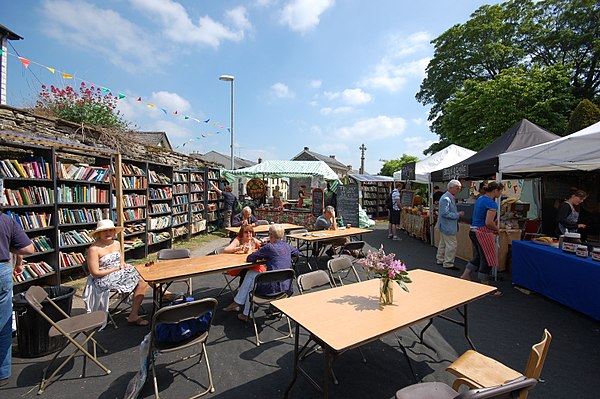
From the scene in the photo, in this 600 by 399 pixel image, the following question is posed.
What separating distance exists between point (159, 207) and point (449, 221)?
7.01 metres

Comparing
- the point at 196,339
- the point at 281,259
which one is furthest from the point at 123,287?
the point at 281,259

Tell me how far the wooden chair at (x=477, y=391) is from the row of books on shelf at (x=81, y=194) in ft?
18.4

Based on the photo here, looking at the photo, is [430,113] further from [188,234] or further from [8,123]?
[8,123]

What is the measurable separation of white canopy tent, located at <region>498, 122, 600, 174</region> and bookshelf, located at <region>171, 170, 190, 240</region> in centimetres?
813

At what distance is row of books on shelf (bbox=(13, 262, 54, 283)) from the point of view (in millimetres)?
4010

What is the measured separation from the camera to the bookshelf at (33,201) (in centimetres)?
393

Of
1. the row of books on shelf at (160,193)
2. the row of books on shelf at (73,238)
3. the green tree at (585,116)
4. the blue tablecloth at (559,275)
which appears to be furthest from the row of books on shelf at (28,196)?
the green tree at (585,116)

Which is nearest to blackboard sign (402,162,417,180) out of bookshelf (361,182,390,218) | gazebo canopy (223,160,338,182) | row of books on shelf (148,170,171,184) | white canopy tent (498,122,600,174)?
gazebo canopy (223,160,338,182)

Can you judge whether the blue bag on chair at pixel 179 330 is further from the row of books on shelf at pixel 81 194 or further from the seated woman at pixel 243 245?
the row of books on shelf at pixel 81 194

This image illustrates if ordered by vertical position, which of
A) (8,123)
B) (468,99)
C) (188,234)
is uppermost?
(468,99)

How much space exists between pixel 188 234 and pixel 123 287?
5812 mm

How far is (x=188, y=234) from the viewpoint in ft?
29.9

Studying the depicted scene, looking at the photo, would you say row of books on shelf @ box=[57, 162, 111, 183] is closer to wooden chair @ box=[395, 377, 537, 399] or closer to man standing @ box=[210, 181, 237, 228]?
man standing @ box=[210, 181, 237, 228]

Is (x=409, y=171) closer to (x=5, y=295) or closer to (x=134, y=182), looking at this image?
(x=134, y=182)
